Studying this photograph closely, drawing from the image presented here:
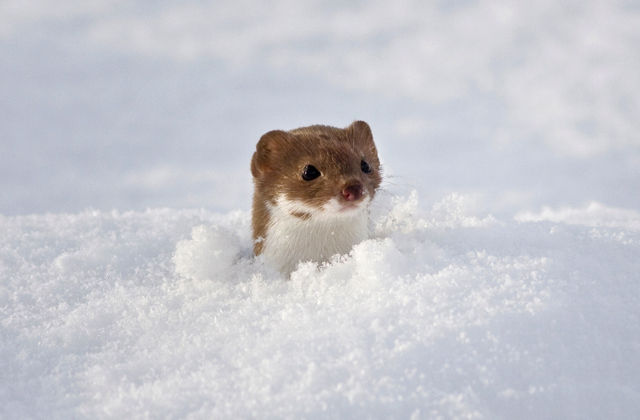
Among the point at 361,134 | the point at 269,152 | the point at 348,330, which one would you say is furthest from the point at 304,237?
the point at 348,330

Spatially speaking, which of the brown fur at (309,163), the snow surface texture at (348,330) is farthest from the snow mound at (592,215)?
the brown fur at (309,163)

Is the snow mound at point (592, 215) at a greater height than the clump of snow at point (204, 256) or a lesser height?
lesser

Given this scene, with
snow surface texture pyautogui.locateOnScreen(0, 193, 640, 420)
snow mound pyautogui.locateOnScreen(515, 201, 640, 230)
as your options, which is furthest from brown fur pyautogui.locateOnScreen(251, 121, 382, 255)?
snow mound pyautogui.locateOnScreen(515, 201, 640, 230)

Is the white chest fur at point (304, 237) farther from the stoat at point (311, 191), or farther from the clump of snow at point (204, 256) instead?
the clump of snow at point (204, 256)

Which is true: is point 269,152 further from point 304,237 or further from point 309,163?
point 304,237

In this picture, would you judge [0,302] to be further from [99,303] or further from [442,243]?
[442,243]

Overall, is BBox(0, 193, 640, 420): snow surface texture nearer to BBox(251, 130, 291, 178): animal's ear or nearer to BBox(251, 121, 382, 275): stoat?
BBox(251, 121, 382, 275): stoat
